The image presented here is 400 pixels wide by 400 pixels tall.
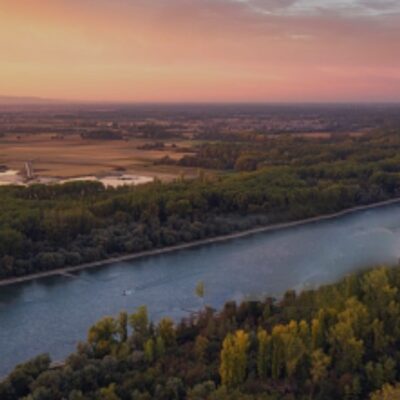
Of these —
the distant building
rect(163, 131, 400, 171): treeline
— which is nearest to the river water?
the distant building

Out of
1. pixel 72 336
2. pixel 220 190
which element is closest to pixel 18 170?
pixel 220 190

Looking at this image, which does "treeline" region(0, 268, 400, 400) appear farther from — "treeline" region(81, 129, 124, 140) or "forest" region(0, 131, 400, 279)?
"treeline" region(81, 129, 124, 140)

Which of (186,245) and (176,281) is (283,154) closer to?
(186,245)

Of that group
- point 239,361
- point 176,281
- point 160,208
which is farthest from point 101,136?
point 239,361

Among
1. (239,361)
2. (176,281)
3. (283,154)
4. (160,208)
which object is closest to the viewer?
(239,361)

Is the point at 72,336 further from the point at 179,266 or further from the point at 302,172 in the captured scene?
the point at 302,172

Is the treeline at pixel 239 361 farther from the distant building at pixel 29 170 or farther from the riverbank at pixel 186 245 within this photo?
the distant building at pixel 29 170
